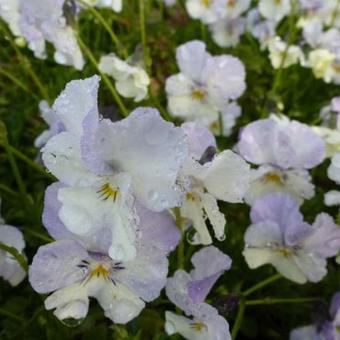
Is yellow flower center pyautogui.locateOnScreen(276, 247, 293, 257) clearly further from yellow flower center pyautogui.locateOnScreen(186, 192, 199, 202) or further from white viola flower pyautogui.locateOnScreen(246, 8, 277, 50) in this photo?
white viola flower pyautogui.locateOnScreen(246, 8, 277, 50)

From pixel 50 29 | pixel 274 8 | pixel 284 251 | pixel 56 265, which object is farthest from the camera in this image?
pixel 274 8

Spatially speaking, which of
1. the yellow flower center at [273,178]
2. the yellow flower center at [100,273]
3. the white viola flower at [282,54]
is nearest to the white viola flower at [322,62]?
the white viola flower at [282,54]

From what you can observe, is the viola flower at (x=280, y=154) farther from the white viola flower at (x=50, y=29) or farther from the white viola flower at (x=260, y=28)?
the white viola flower at (x=260, y=28)

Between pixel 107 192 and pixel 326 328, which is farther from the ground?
pixel 107 192

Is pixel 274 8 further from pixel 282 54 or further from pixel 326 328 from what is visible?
pixel 326 328

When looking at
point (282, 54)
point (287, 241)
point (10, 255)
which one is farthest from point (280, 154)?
point (282, 54)

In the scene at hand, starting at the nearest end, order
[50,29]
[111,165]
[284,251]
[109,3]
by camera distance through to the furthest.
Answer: [111,165], [284,251], [50,29], [109,3]
